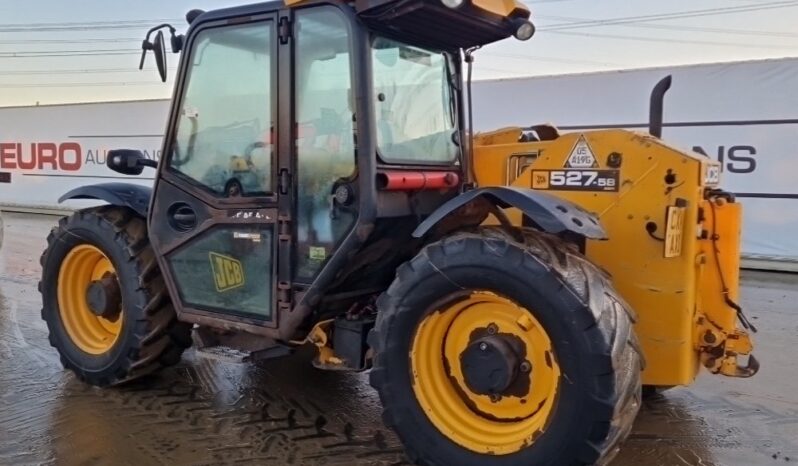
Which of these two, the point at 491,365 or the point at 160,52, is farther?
the point at 160,52

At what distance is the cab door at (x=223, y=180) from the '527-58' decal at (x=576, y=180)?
1.41 metres

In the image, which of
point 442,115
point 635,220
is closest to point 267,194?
point 442,115

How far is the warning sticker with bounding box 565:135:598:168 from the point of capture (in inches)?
143

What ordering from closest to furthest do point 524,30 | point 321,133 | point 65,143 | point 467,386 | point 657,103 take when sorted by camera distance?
point 467,386, point 321,133, point 524,30, point 657,103, point 65,143

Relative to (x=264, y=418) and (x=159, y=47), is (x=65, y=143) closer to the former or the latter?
(x=159, y=47)

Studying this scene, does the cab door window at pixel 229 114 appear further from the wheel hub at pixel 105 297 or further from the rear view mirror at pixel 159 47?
the wheel hub at pixel 105 297

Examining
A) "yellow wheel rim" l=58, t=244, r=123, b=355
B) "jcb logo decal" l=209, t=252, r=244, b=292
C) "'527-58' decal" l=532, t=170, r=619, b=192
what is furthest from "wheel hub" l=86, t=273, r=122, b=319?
"'527-58' decal" l=532, t=170, r=619, b=192

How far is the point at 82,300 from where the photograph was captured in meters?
4.80

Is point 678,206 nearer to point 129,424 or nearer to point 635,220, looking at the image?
point 635,220

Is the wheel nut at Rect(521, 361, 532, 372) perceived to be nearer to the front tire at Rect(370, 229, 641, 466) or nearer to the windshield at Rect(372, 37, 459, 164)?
the front tire at Rect(370, 229, 641, 466)

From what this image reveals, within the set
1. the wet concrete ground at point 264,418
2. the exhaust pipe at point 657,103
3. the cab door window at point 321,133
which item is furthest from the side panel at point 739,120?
the cab door window at point 321,133

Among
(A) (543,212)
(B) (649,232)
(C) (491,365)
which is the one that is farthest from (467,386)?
(B) (649,232)

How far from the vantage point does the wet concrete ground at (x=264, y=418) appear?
11.5ft

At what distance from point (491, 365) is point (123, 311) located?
248 cm
